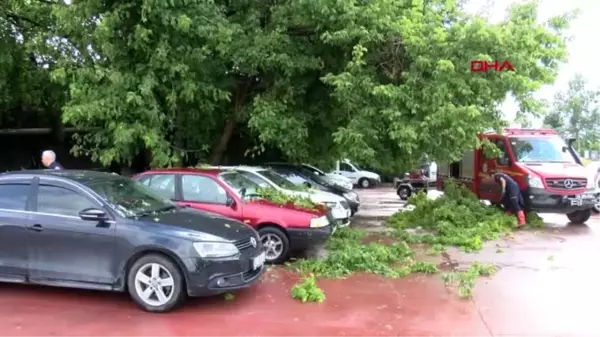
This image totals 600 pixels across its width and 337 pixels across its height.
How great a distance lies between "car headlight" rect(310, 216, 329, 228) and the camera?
28.2 feet

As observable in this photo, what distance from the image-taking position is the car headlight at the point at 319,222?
339 inches

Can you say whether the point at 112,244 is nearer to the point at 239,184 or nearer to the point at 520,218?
the point at 239,184

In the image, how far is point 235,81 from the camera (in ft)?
39.9

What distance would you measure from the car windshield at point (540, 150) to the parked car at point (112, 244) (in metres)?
9.22

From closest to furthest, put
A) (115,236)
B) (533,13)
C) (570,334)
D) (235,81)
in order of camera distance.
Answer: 1. (570,334)
2. (115,236)
3. (533,13)
4. (235,81)

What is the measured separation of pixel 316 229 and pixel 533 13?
20.3ft

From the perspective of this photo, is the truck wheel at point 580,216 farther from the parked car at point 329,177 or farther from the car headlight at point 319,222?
the car headlight at point 319,222

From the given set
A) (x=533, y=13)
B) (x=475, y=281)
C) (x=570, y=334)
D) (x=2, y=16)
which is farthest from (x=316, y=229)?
(x=2, y=16)

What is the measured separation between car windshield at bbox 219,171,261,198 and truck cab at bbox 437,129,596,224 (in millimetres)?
6545

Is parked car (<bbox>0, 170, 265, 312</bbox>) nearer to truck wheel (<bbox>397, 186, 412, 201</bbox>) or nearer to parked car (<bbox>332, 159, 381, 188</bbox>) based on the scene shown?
truck wheel (<bbox>397, 186, 412, 201</bbox>)

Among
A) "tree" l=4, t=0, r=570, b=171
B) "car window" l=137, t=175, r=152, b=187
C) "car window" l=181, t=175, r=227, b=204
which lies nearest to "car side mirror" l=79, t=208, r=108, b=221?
"car window" l=181, t=175, r=227, b=204

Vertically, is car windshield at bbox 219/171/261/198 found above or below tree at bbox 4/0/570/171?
below

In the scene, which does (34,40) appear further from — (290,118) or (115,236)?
(115,236)

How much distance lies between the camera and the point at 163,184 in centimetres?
927
